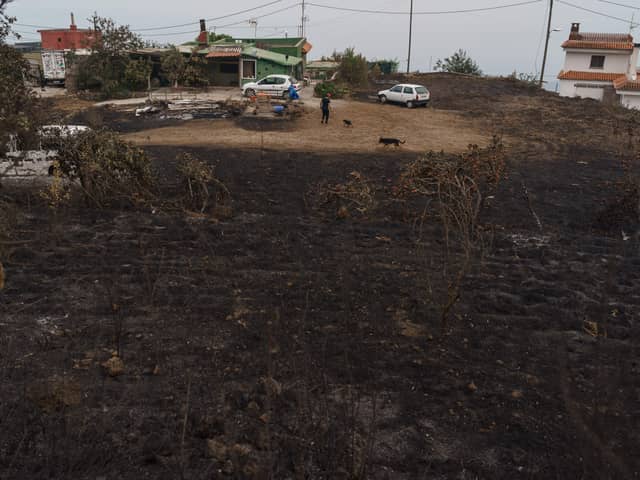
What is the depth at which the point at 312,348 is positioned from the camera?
7035 mm

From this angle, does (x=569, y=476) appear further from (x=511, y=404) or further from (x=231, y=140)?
(x=231, y=140)

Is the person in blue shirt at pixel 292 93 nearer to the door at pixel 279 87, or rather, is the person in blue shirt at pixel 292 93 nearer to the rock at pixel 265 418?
the door at pixel 279 87

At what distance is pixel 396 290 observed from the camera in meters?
8.81

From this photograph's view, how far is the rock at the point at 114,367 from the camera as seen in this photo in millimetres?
6336

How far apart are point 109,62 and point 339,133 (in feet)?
65.3

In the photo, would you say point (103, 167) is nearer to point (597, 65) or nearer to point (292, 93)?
point (292, 93)

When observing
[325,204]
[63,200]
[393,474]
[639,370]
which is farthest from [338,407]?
[63,200]

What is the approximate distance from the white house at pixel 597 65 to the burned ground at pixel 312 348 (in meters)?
34.8

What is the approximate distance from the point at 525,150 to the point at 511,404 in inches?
668

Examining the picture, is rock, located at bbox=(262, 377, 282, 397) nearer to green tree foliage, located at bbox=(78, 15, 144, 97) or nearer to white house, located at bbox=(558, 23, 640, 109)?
green tree foliage, located at bbox=(78, 15, 144, 97)

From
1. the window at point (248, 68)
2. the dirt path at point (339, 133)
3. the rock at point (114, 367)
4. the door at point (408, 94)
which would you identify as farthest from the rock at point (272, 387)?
the window at point (248, 68)

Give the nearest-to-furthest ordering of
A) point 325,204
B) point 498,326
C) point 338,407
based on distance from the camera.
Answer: point 338,407 < point 498,326 < point 325,204

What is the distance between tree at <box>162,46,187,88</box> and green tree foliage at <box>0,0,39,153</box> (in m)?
20.9

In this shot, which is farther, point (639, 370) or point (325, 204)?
point (325, 204)
